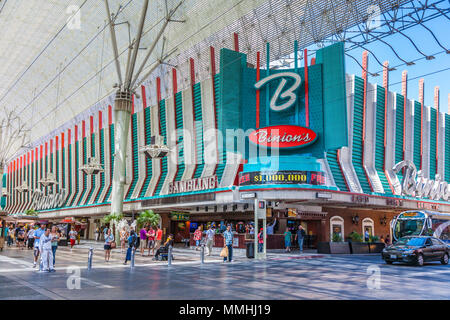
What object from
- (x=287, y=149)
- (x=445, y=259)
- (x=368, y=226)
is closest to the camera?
(x=445, y=259)

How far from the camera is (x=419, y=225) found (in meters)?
31.8

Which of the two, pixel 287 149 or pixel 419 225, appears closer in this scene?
pixel 419 225

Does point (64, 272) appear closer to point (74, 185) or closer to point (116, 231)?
point (116, 231)

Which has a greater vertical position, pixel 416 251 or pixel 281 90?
pixel 281 90

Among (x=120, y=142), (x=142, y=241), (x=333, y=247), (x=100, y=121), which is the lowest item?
(x=333, y=247)

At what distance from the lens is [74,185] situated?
61.8 metres

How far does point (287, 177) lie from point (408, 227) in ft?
35.7

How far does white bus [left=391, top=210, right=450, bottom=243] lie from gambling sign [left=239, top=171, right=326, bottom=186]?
801cm

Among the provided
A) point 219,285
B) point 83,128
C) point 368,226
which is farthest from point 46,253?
point 83,128

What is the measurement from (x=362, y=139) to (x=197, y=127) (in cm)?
1455

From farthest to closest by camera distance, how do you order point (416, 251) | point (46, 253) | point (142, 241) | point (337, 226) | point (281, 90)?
point (337, 226)
point (281, 90)
point (142, 241)
point (416, 251)
point (46, 253)

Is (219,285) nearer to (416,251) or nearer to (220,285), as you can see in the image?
(220,285)

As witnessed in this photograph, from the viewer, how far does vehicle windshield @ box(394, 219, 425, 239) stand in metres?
31.8

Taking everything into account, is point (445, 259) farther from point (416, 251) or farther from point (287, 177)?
point (287, 177)
